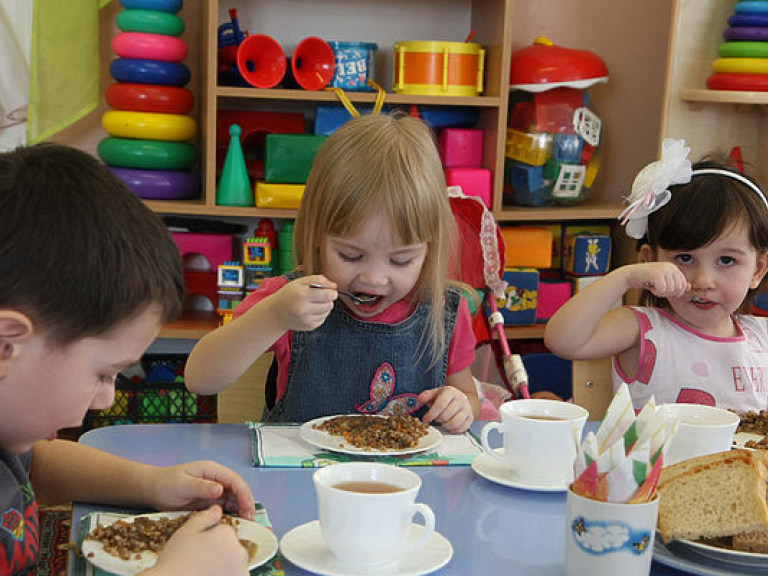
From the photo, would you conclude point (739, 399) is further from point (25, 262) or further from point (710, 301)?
point (25, 262)

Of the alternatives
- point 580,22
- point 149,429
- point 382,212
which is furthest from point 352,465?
point 580,22

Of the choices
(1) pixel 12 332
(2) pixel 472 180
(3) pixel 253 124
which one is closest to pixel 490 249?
(2) pixel 472 180

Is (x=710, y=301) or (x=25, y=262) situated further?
(x=710, y=301)

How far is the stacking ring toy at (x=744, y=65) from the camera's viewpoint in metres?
2.57

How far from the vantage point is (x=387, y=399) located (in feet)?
4.86

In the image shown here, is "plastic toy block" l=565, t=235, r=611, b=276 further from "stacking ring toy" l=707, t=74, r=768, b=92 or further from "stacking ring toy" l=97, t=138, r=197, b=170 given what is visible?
"stacking ring toy" l=97, t=138, r=197, b=170

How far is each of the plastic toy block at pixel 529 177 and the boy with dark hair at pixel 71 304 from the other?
203 cm

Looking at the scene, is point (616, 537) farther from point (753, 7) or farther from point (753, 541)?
point (753, 7)

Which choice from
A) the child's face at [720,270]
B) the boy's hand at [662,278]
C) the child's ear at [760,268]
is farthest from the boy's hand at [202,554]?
the child's ear at [760,268]

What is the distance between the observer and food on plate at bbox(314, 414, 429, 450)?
115cm

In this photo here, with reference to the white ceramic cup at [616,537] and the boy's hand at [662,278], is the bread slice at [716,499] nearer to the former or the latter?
the white ceramic cup at [616,537]

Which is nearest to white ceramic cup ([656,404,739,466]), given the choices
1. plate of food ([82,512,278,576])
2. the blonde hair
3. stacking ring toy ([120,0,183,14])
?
plate of food ([82,512,278,576])

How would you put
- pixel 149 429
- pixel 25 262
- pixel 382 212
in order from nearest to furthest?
pixel 25 262, pixel 149 429, pixel 382 212

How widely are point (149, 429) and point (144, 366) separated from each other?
62.6 inches
